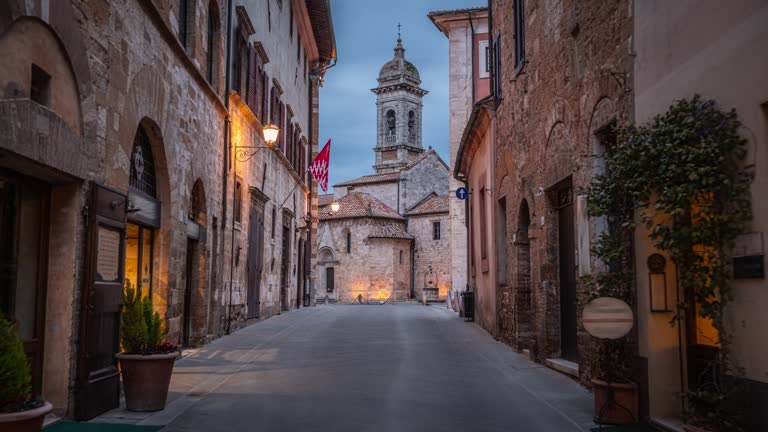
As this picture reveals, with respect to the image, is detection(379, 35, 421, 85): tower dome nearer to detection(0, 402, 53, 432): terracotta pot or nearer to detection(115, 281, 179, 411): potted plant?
detection(115, 281, 179, 411): potted plant

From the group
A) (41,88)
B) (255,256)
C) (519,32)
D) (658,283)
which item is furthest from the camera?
(255,256)

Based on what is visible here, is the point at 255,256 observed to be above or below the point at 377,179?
below

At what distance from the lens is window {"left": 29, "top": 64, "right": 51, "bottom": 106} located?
20.6ft

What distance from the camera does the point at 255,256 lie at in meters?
Answer: 19.6

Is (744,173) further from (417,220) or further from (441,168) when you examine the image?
(441,168)

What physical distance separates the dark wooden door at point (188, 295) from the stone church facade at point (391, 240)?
3698 cm

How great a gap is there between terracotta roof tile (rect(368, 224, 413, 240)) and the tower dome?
26.9 meters

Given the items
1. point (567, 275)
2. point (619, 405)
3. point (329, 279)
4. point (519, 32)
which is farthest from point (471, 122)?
point (329, 279)

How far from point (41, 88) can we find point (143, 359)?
271 centimetres

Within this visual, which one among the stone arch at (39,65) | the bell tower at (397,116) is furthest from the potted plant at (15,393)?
the bell tower at (397,116)

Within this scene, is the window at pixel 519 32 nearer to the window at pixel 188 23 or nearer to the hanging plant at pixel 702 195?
the window at pixel 188 23

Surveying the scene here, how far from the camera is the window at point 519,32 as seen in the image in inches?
502

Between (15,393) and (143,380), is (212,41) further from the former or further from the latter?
(15,393)

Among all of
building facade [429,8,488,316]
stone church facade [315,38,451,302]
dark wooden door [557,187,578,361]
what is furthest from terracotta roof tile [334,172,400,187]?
dark wooden door [557,187,578,361]
